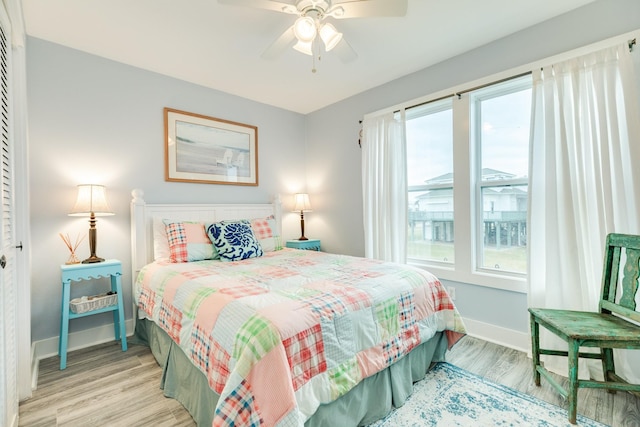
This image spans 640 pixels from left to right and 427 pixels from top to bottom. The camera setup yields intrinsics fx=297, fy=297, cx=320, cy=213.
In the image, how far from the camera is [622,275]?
6.02 ft

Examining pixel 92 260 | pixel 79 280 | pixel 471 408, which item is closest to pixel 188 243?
pixel 92 260

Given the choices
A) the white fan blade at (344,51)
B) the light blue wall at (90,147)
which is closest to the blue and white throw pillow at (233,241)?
the light blue wall at (90,147)

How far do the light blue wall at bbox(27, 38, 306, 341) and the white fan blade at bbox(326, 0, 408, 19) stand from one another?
2056mm

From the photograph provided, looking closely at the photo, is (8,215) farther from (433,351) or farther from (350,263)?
(433,351)

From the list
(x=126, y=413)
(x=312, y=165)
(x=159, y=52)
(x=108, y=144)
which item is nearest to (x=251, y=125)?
(x=312, y=165)

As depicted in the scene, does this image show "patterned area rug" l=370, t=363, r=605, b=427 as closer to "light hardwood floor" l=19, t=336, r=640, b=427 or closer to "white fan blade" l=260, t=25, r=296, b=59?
"light hardwood floor" l=19, t=336, r=640, b=427

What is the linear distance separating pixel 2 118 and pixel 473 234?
3218mm

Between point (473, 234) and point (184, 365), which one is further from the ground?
point (473, 234)

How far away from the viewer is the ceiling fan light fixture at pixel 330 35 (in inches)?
74.5

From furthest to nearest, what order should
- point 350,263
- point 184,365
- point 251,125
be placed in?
point 251,125
point 350,263
point 184,365

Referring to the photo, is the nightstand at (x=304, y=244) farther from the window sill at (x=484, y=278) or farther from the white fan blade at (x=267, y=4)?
the white fan blade at (x=267, y=4)

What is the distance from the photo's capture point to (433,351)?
2.09 meters

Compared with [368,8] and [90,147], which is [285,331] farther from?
[90,147]

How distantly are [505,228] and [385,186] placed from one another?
1.17 metres
